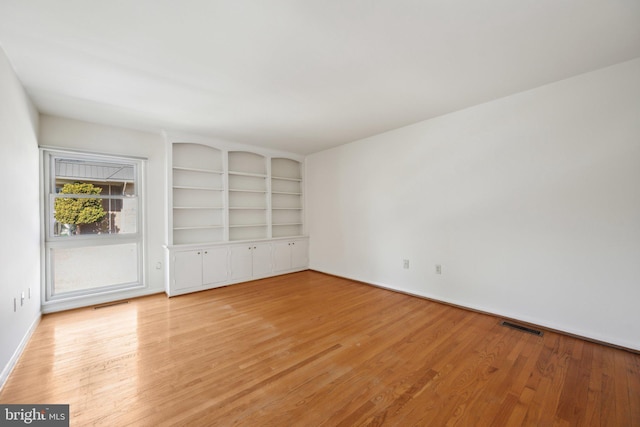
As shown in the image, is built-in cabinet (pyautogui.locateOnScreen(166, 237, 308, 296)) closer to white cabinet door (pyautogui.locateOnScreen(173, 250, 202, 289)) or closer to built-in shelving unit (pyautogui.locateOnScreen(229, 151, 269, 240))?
white cabinet door (pyautogui.locateOnScreen(173, 250, 202, 289))

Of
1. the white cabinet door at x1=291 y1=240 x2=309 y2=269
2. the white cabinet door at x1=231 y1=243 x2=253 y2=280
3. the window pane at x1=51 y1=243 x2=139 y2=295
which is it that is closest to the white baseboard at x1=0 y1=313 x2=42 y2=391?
the window pane at x1=51 y1=243 x2=139 y2=295

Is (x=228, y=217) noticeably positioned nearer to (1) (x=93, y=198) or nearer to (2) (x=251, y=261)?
(2) (x=251, y=261)

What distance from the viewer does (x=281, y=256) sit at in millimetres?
5219

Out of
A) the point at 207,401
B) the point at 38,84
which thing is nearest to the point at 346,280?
the point at 207,401

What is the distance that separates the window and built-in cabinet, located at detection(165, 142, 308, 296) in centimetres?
55

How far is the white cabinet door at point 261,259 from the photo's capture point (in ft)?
→ 15.9

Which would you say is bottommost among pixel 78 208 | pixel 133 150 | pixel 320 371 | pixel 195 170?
pixel 320 371

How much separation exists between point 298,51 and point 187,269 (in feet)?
11.6

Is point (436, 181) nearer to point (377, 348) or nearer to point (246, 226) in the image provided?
point (377, 348)

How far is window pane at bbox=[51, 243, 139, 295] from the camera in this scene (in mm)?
3420

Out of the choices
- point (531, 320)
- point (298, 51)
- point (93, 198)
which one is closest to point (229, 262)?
point (93, 198)

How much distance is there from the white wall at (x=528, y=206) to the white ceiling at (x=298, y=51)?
0.34 metres

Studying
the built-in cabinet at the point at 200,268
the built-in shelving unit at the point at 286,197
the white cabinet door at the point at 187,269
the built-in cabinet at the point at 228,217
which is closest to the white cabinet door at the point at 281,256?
the built-in cabinet at the point at 228,217

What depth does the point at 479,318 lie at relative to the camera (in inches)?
Answer: 117
